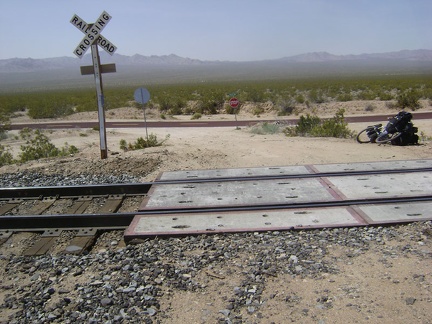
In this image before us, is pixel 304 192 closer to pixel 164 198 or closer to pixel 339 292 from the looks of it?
pixel 164 198

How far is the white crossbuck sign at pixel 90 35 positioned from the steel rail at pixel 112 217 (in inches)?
200

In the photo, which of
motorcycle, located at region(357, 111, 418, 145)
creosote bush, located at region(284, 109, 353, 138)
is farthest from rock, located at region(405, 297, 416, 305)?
creosote bush, located at region(284, 109, 353, 138)

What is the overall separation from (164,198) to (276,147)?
20.1ft

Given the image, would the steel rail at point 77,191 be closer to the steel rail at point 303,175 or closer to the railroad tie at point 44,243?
the steel rail at point 303,175

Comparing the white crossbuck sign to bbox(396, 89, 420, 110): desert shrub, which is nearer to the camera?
the white crossbuck sign

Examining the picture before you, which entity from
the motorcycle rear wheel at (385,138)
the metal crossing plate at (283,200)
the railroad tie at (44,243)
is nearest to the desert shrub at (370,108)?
the motorcycle rear wheel at (385,138)

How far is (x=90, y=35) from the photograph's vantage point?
35.2 feet

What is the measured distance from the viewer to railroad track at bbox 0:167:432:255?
22.7 feet

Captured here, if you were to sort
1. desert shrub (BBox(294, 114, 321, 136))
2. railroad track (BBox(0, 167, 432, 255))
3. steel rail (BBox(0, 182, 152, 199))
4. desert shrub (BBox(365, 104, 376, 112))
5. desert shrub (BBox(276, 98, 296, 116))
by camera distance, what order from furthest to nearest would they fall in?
desert shrub (BBox(276, 98, 296, 116)), desert shrub (BBox(365, 104, 376, 112)), desert shrub (BBox(294, 114, 321, 136)), steel rail (BBox(0, 182, 152, 199)), railroad track (BBox(0, 167, 432, 255))

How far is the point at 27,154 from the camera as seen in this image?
14102mm

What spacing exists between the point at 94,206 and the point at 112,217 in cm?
138

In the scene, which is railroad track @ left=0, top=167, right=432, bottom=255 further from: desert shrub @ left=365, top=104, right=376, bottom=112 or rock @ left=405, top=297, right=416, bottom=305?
desert shrub @ left=365, top=104, right=376, bottom=112

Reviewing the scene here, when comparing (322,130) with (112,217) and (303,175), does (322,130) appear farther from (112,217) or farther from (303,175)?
(112,217)

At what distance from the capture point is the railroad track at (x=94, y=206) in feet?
22.7
